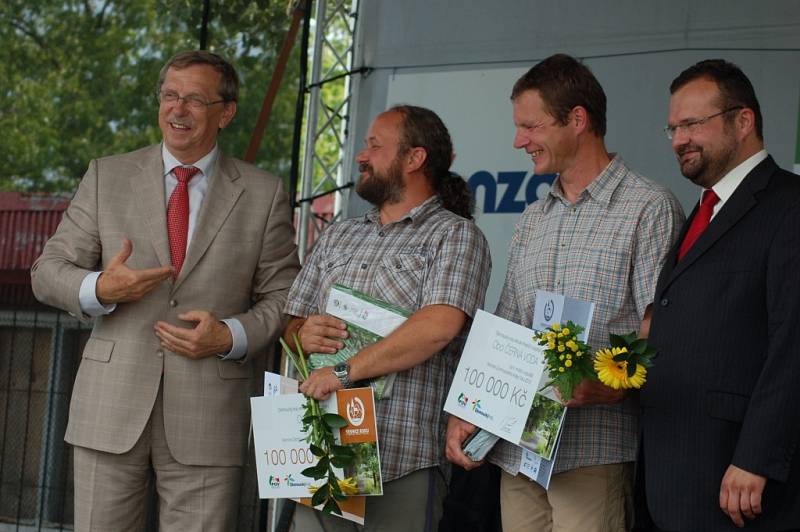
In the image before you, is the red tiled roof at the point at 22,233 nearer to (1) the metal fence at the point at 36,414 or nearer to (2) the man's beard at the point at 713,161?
(1) the metal fence at the point at 36,414

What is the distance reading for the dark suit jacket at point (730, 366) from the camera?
2.43 meters

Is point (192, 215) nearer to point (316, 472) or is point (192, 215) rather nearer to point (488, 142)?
point (316, 472)

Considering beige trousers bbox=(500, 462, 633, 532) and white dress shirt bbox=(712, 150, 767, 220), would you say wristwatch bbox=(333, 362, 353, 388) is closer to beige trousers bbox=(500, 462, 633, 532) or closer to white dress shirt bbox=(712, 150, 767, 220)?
beige trousers bbox=(500, 462, 633, 532)

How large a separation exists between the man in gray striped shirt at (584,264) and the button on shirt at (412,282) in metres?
0.16

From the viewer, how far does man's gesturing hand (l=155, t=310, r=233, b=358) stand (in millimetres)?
3205

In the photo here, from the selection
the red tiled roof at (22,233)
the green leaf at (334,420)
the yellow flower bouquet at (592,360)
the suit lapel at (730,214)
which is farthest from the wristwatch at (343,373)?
the red tiled roof at (22,233)

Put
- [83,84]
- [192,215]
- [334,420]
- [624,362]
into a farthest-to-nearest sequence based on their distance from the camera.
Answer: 1. [83,84]
2. [192,215]
3. [334,420]
4. [624,362]

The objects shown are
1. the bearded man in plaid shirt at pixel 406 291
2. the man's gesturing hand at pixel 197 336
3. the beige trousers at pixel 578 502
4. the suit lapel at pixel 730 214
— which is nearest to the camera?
the suit lapel at pixel 730 214

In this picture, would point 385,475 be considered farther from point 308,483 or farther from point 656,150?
point 656,150

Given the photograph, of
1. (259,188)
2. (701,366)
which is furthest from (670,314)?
(259,188)

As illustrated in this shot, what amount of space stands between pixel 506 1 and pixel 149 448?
2935mm

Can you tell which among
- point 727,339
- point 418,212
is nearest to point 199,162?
point 418,212

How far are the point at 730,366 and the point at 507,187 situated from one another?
259cm

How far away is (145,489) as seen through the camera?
331 centimetres
